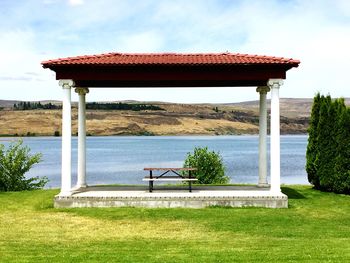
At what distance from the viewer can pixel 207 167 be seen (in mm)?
28109

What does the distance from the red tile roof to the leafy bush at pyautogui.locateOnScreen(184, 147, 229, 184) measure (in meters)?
10.3

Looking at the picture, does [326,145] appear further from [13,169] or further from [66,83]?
[13,169]

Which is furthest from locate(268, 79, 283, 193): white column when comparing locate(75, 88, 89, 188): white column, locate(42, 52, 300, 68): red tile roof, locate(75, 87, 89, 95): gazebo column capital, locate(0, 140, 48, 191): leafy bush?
locate(0, 140, 48, 191): leafy bush

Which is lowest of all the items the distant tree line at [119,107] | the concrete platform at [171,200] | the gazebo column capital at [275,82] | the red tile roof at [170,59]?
the concrete platform at [171,200]

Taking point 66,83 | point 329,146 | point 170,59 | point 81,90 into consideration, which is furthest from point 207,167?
point 66,83

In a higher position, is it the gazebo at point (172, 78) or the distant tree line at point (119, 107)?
the distant tree line at point (119, 107)

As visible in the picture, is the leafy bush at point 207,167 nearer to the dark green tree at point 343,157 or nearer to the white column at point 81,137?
the dark green tree at point 343,157

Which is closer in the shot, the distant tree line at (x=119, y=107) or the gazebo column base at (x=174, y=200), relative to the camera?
the gazebo column base at (x=174, y=200)

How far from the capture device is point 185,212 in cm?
1583

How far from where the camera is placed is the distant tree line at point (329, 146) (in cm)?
1983

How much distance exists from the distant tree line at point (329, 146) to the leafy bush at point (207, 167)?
7.27m

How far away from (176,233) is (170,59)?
685 cm

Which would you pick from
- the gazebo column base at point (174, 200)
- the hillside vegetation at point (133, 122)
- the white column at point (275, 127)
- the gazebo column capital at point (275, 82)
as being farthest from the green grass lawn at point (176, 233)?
the hillside vegetation at point (133, 122)

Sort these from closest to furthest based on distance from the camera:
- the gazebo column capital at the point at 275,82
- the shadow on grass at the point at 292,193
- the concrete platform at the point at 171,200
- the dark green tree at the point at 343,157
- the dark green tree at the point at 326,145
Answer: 1. the concrete platform at the point at 171,200
2. the gazebo column capital at the point at 275,82
3. the shadow on grass at the point at 292,193
4. the dark green tree at the point at 343,157
5. the dark green tree at the point at 326,145
